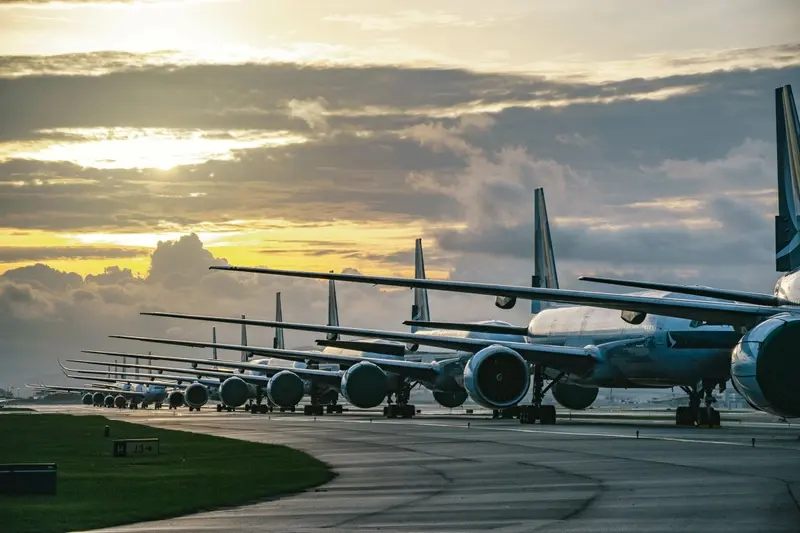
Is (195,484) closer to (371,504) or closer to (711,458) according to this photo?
(371,504)

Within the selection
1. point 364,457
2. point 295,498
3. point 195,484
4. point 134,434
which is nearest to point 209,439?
point 134,434

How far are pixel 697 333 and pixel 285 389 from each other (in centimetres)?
3552

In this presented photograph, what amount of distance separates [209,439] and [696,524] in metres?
25.4

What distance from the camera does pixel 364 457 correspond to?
2739cm

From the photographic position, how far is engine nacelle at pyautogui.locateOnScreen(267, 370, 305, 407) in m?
70.0

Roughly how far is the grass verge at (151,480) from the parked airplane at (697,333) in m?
4.25

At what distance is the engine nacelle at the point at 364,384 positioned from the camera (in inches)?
2222

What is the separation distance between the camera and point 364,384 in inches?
2223

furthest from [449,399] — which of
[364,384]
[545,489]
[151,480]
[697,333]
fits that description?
[545,489]

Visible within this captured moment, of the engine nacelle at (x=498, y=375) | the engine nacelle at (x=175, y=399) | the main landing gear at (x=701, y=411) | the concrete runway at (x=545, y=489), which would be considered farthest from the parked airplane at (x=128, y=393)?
the concrete runway at (x=545, y=489)

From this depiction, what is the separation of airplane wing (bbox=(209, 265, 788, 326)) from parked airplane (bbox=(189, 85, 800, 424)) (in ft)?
0.06

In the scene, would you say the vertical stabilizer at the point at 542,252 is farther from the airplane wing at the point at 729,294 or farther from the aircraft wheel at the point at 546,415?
the airplane wing at the point at 729,294

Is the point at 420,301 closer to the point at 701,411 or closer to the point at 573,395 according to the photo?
the point at 573,395

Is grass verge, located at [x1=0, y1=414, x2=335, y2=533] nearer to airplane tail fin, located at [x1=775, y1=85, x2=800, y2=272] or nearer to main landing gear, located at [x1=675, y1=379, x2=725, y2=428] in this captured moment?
airplane tail fin, located at [x1=775, y1=85, x2=800, y2=272]
